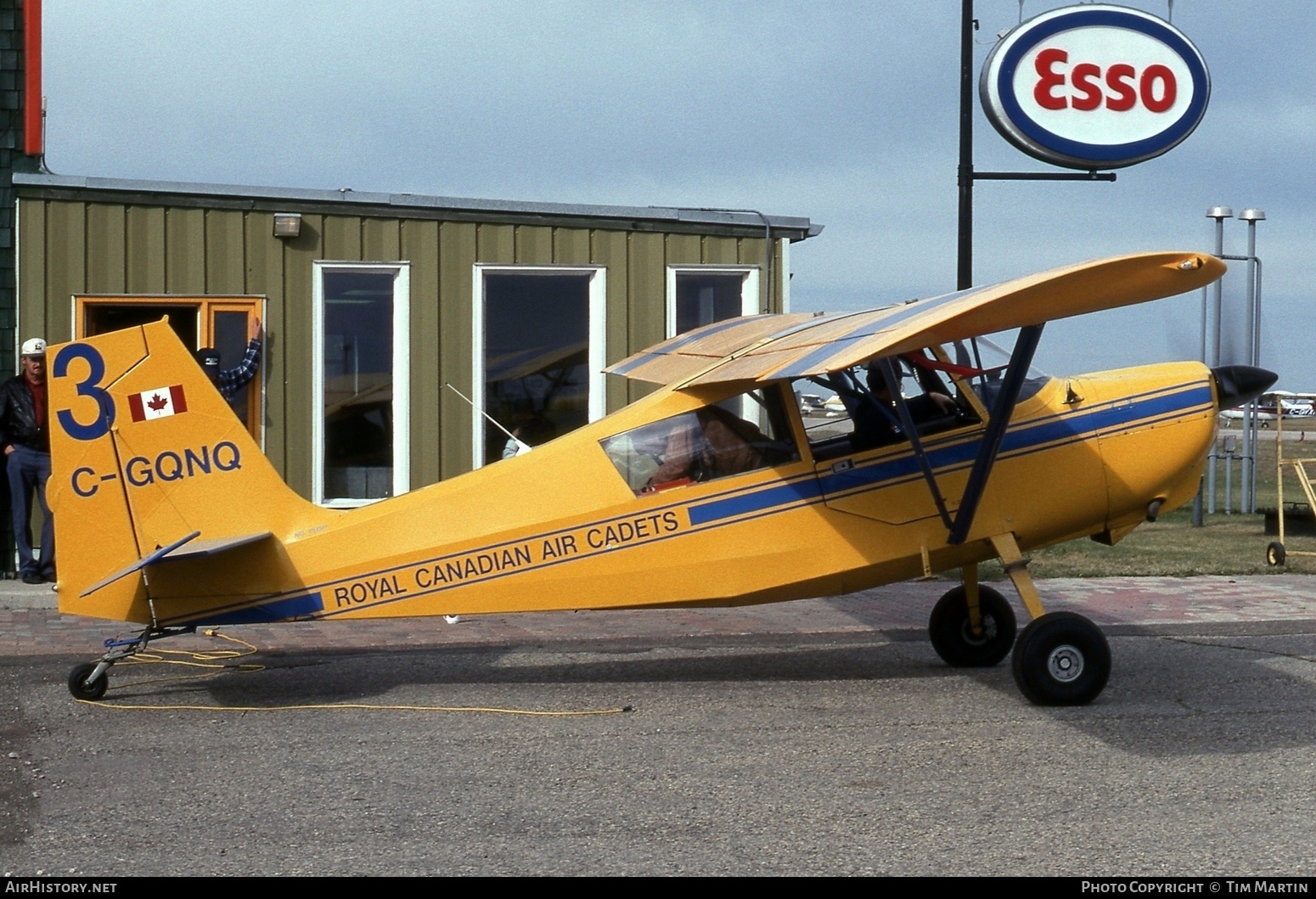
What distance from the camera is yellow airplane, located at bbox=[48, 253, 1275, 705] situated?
7031 mm

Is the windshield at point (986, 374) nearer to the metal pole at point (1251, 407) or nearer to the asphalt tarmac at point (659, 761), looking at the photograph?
the asphalt tarmac at point (659, 761)

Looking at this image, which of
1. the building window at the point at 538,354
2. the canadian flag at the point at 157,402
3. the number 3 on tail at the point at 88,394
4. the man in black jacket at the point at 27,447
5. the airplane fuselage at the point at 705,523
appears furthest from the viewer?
the building window at the point at 538,354

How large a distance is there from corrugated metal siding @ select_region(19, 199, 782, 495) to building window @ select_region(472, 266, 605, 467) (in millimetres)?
136

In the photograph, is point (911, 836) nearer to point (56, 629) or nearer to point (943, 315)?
point (943, 315)

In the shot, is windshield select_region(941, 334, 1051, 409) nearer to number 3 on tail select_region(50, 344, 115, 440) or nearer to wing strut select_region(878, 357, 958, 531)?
wing strut select_region(878, 357, 958, 531)

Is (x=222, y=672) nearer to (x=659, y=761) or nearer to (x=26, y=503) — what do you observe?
(x=659, y=761)

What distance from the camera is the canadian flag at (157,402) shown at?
23.2 feet

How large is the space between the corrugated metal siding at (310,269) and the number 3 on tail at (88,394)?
5185mm

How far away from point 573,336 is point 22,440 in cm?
481

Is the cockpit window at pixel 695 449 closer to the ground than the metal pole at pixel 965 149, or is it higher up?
closer to the ground

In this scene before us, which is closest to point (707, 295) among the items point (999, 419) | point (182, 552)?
point (999, 419)

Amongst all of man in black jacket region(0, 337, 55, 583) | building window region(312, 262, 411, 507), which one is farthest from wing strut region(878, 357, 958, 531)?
man in black jacket region(0, 337, 55, 583)

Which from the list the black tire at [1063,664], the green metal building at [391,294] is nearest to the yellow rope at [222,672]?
the black tire at [1063,664]

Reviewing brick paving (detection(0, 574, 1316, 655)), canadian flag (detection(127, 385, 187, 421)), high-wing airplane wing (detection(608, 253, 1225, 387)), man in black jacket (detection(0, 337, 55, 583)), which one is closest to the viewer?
high-wing airplane wing (detection(608, 253, 1225, 387))
